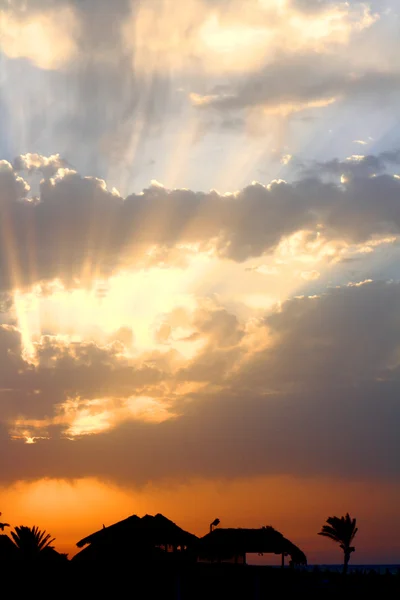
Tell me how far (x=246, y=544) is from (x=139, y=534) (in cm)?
828

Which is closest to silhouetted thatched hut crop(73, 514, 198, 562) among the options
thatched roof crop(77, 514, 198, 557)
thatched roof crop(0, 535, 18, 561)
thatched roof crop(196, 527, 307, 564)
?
thatched roof crop(77, 514, 198, 557)

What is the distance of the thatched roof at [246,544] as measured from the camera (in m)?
48.6

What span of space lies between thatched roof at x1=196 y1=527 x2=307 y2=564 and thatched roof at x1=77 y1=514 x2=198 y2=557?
13.9ft

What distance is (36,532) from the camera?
50.3m

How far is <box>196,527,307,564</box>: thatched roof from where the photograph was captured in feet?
159

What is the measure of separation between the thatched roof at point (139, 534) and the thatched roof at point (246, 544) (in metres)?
4.25

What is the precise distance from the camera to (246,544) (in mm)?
48875

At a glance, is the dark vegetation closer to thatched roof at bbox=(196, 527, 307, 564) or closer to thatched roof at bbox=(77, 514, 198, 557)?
thatched roof at bbox=(77, 514, 198, 557)

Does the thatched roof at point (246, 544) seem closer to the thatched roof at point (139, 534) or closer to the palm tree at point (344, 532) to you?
the thatched roof at point (139, 534)

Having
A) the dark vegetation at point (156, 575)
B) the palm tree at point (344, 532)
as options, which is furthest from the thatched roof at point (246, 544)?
the palm tree at point (344, 532)

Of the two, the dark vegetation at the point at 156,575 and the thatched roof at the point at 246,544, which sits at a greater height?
the thatched roof at the point at 246,544

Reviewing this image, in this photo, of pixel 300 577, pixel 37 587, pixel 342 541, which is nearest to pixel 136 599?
Answer: pixel 37 587

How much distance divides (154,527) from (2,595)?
9.56m

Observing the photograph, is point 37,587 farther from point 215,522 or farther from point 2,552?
point 215,522
